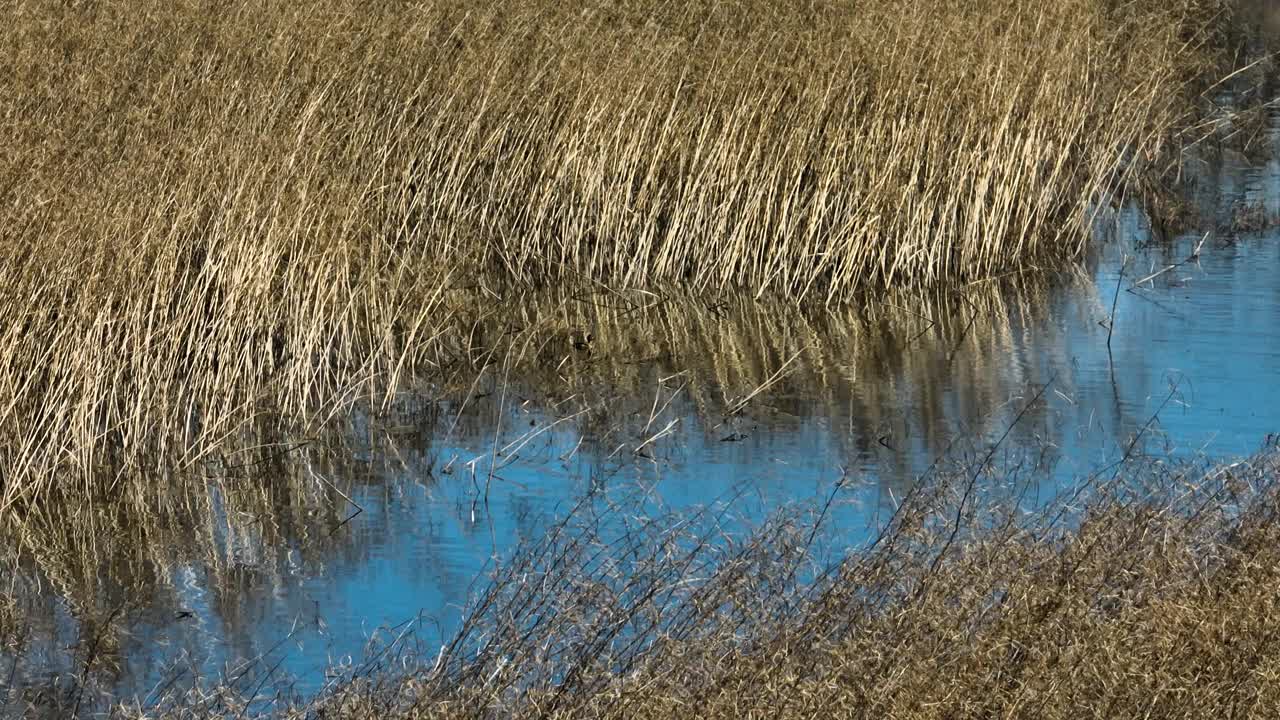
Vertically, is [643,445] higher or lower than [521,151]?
lower

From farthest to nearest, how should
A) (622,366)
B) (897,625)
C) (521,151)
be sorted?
(521,151) → (622,366) → (897,625)

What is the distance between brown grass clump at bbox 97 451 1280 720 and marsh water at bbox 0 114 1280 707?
1.35ft

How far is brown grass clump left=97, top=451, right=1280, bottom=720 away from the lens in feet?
12.8

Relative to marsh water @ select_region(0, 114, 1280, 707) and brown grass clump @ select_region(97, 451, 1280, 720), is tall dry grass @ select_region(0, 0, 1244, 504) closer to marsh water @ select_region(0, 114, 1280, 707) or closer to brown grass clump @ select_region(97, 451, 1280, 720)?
marsh water @ select_region(0, 114, 1280, 707)

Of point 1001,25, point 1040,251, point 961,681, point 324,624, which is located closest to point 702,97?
point 1001,25

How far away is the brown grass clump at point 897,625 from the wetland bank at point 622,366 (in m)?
0.02

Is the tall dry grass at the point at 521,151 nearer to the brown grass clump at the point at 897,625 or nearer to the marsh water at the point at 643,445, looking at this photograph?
the marsh water at the point at 643,445

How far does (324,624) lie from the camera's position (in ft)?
16.8

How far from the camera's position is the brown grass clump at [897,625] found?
3.90m

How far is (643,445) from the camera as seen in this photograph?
6793 millimetres

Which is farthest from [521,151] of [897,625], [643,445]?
[897,625]

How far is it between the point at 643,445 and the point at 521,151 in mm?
2927

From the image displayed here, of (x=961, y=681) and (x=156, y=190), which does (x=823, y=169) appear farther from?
(x=961, y=681)

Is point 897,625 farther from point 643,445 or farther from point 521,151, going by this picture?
point 521,151
